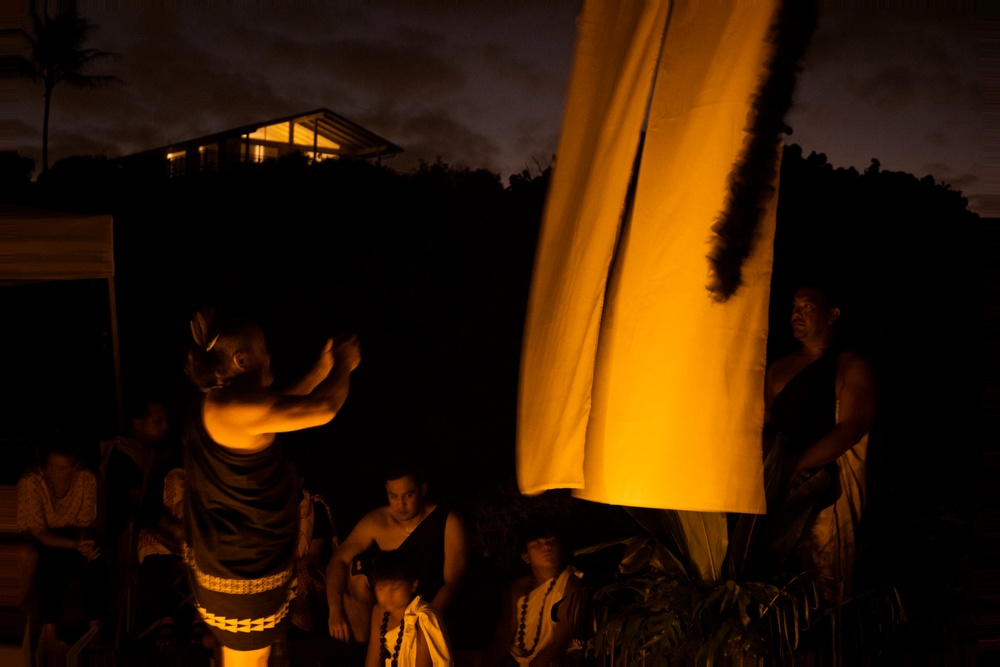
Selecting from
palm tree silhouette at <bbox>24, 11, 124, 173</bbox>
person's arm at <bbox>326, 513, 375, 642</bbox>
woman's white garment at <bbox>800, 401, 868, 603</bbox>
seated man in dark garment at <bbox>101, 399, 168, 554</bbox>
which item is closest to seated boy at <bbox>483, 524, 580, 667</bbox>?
person's arm at <bbox>326, 513, 375, 642</bbox>

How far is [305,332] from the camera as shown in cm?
402

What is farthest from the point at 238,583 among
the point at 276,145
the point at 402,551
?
the point at 276,145

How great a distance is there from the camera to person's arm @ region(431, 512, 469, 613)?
12.7 feet

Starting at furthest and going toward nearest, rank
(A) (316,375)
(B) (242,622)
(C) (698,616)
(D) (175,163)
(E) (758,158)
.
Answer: (D) (175,163), (A) (316,375), (B) (242,622), (C) (698,616), (E) (758,158)

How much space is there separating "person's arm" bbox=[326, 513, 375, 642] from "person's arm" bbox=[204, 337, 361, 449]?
2.30 feet

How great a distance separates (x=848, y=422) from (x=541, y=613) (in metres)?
1.41

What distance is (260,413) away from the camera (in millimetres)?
3297

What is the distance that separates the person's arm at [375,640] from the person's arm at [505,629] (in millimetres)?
452

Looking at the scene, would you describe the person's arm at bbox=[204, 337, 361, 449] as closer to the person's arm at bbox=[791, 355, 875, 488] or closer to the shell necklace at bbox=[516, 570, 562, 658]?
the shell necklace at bbox=[516, 570, 562, 658]

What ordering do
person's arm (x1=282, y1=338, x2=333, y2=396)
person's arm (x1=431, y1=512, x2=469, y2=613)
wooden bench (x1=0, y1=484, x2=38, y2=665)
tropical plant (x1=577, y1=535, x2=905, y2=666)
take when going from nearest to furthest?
1. tropical plant (x1=577, y1=535, x2=905, y2=666)
2. person's arm (x1=282, y1=338, x2=333, y2=396)
3. person's arm (x1=431, y1=512, x2=469, y2=613)
4. wooden bench (x1=0, y1=484, x2=38, y2=665)

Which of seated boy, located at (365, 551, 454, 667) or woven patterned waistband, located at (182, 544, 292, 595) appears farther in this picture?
seated boy, located at (365, 551, 454, 667)

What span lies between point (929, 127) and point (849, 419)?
4.09 ft

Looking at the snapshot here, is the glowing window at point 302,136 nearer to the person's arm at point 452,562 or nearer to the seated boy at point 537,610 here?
the person's arm at point 452,562

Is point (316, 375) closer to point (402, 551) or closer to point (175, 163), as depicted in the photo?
point (402, 551)
